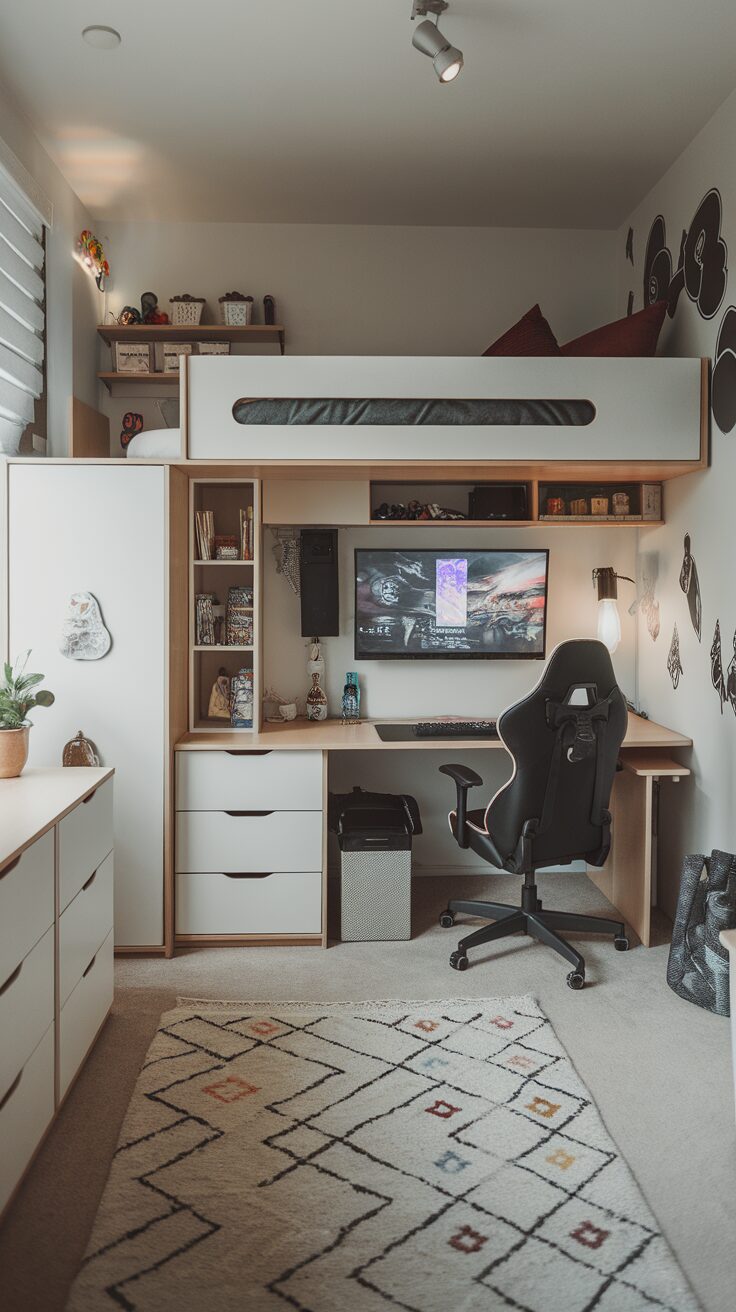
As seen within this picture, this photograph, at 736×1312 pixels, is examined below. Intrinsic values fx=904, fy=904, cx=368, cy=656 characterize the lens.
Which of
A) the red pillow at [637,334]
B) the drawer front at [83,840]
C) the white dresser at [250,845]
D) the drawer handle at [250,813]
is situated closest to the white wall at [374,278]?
the red pillow at [637,334]

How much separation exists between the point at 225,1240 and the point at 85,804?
3.63 ft

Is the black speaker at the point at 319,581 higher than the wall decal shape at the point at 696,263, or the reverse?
the wall decal shape at the point at 696,263

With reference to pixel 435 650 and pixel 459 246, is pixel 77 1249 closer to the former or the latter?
pixel 435 650

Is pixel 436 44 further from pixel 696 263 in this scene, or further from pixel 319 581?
pixel 319 581

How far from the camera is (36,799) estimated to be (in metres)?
2.31

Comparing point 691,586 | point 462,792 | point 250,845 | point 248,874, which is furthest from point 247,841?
point 691,586

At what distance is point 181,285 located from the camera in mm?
3920

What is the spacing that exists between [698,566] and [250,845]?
1949 millimetres

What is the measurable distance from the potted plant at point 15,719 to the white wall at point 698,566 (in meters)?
2.25

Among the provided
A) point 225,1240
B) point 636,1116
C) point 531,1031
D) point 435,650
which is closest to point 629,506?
point 435,650

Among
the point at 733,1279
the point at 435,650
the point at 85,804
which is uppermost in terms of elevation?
the point at 435,650

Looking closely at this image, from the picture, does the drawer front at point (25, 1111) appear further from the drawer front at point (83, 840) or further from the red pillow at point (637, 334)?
the red pillow at point (637, 334)

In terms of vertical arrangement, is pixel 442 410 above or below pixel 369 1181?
above

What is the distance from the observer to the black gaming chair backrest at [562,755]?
2.94 m
